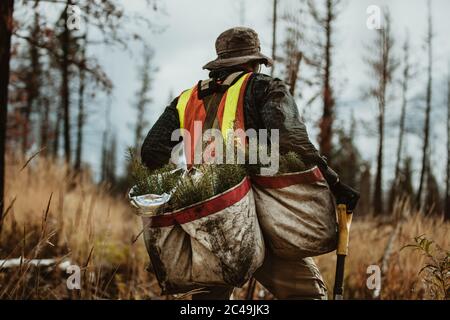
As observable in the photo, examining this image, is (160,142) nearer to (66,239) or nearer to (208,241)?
(208,241)

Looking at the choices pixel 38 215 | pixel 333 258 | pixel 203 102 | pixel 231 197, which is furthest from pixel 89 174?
pixel 231 197

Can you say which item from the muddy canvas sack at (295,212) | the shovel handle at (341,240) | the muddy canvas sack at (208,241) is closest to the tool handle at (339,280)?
the shovel handle at (341,240)

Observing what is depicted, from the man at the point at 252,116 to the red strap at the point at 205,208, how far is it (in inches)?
15.5

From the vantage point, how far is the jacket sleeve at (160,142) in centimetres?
268

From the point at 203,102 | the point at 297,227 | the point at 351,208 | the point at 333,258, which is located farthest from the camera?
the point at 333,258

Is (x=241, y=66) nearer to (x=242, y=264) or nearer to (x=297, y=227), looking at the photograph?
(x=297, y=227)

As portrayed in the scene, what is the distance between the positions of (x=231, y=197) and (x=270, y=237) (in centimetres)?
34

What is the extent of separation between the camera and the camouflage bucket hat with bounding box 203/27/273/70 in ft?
8.72

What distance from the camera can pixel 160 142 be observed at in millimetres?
2693

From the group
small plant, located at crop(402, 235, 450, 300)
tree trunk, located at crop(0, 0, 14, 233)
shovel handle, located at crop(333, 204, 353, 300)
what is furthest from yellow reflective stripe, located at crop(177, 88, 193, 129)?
tree trunk, located at crop(0, 0, 14, 233)

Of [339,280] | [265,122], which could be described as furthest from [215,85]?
[339,280]

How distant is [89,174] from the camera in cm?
905

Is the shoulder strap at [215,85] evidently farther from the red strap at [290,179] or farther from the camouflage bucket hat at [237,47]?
the red strap at [290,179]

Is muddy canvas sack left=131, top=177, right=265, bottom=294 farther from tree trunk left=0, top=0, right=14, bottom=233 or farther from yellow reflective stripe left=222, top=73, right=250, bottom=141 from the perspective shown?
tree trunk left=0, top=0, right=14, bottom=233
